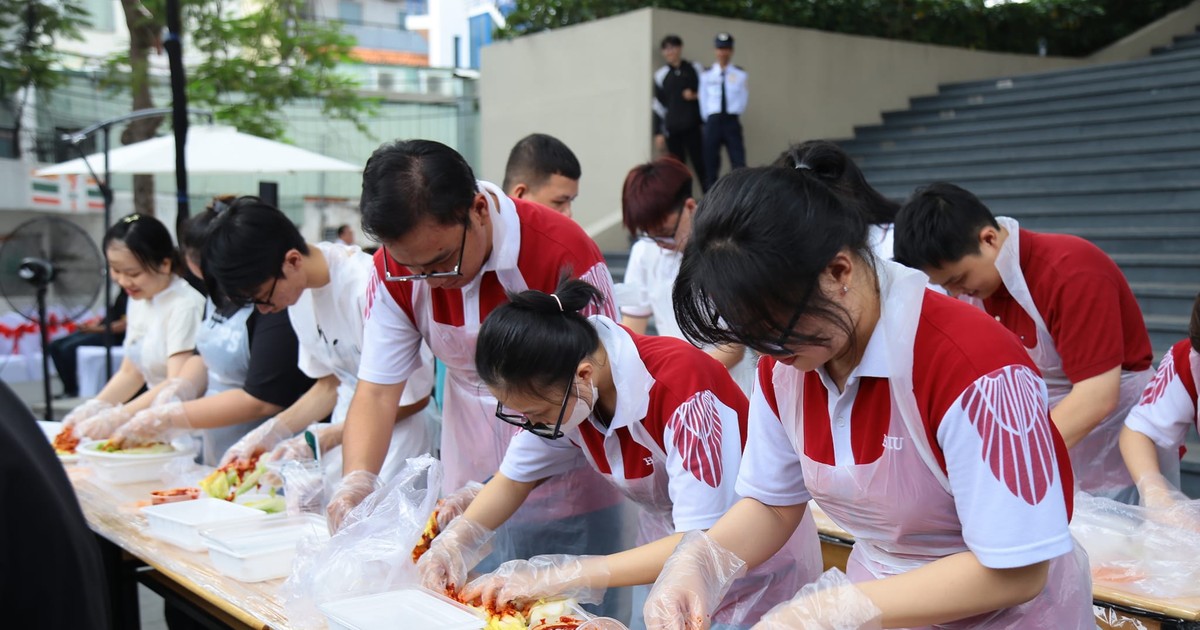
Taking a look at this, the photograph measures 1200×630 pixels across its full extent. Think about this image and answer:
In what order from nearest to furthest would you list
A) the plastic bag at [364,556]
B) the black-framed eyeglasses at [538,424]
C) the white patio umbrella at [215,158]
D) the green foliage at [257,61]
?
the black-framed eyeglasses at [538,424], the plastic bag at [364,556], the white patio umbrella at [215,158], the green foliage at [257,61]

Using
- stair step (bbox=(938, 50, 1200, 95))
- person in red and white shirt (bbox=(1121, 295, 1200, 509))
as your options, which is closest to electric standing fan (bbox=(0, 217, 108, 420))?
person in red and white shirt (bbox=(1121, 295, 1200, 509))

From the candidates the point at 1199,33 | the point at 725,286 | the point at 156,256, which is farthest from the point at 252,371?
the point at 1199,33

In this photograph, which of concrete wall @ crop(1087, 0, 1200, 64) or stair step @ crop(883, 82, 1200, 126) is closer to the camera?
stair step @ crop(883, 82, 1200, 126)

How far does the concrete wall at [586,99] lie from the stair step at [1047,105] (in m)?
2.34

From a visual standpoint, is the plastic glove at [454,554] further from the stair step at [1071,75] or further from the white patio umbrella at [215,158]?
the stair step at [1071,75]

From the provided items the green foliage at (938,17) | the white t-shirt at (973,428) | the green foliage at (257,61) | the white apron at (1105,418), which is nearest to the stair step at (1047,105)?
the green foliage at (938,17)

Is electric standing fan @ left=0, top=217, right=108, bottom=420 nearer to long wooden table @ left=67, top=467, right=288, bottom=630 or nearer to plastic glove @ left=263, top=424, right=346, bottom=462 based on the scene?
long wooden table @ left=67, top=467, right=288, bottom=630

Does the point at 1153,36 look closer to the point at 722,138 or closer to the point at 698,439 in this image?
the point at 722,138

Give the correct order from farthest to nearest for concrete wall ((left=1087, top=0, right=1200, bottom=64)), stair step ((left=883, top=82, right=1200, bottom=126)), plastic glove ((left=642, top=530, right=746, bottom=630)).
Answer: concrete wall ((left=1087, top=0, right=1200, bottom=64)), stair step ((left=883, top=82, right=1200, bottom=126)), plastic glove ((left=642, top=530, right=746, bottom=630))

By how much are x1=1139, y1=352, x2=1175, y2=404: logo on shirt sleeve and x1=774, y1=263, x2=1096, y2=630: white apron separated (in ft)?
3.50

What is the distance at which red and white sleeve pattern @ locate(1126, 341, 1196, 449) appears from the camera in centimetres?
236

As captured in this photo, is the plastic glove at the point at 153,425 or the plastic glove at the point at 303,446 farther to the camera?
the plastic glove at the point at 153,425

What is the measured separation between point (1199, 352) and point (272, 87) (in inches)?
346

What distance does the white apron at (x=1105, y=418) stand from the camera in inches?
100
